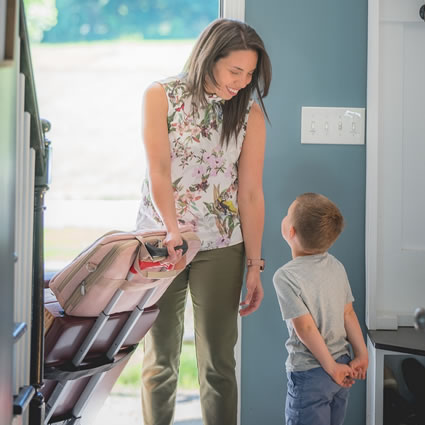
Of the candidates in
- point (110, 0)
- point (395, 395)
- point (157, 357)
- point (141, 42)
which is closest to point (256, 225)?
point (157, 357)

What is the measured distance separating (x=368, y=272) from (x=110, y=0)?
1543 mm

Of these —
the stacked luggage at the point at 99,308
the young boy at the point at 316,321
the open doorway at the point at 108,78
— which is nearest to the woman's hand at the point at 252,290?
the young boy at the point at 316,321

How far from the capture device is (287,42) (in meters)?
2.24

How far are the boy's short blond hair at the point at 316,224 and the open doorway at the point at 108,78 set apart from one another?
933 millimetres

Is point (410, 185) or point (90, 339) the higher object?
point (410, 185)

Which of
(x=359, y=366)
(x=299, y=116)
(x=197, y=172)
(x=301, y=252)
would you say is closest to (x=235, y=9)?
(x=299, y=116)

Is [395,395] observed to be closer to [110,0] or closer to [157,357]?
[157,357]

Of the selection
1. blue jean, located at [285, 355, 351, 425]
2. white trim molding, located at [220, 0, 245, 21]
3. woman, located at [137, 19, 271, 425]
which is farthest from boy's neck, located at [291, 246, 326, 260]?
white trim molding, located at [220, 0, 245, 21]

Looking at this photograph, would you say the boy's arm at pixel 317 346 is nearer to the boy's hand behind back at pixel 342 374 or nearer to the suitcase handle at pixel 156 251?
the boy's hand behind back at pixel 342 374

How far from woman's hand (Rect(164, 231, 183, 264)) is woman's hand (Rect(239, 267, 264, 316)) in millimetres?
424

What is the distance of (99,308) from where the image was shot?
150 centimetres

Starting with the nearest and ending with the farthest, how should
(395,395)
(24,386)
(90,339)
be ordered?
(24,386)
(90,339)
(395,395)

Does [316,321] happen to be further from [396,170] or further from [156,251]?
[396,170]

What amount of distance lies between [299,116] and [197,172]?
23.3 inches
